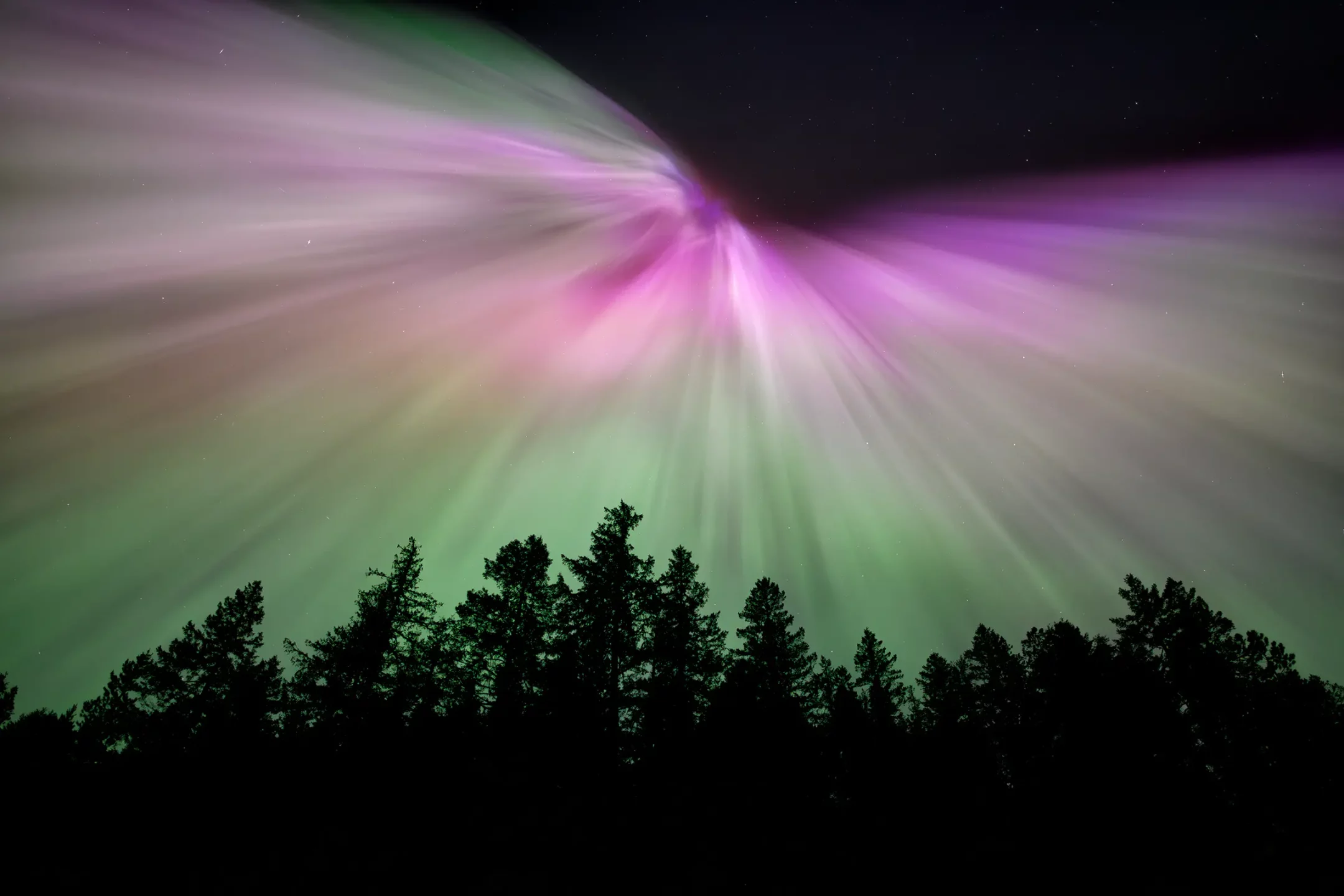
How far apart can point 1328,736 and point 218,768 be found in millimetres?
43303

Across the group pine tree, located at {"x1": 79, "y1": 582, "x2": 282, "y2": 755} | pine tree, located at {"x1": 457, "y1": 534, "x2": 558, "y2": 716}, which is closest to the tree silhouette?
pine tree, located at {"x1": 79, "y1": 582, "x2": 282, "y2": 755}

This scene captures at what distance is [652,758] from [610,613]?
8.35 meters

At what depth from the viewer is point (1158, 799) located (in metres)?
17.7

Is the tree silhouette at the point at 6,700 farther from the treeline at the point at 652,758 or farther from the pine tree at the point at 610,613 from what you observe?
the pine tree at the point at 610,613

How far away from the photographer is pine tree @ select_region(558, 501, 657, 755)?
2164 cm

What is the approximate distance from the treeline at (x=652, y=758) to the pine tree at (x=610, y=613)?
0.12m

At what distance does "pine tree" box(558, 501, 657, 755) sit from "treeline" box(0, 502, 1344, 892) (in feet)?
0.38

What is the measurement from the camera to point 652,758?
51.0 feet

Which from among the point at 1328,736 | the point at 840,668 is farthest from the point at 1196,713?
the point at 840,668

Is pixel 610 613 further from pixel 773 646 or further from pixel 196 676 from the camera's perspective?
pixel 196 676

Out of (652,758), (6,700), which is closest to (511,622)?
(652,758)

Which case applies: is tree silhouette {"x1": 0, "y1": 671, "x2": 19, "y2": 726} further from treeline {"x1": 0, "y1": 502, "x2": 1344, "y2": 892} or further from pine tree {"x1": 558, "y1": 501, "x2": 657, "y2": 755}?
pine tree {"x1": 558, "y1": 501, "x2": 657, "y2": 755}

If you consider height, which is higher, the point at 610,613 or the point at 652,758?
the point at 610,613

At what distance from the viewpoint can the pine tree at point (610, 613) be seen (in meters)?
21.6
